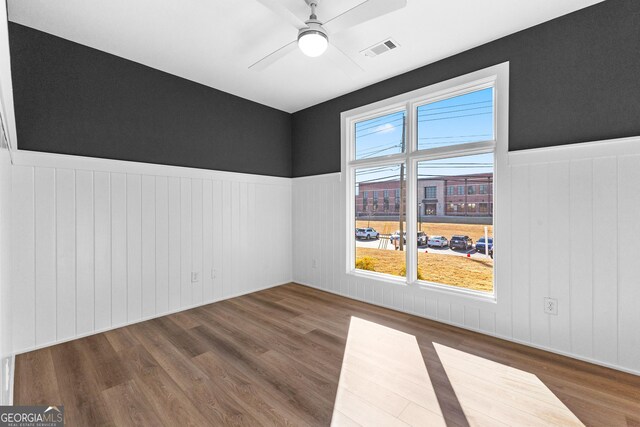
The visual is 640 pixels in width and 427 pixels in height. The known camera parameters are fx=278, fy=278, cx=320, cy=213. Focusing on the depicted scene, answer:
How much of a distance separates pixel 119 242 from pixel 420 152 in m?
3.47

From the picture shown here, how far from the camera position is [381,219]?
147 inches

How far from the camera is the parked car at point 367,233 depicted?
12.5 ft

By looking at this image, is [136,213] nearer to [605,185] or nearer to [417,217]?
[417,217]

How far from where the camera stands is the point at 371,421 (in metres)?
1.62

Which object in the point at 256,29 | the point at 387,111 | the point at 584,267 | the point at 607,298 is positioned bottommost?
the point at 607,298

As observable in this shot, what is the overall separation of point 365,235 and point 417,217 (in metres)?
0.83

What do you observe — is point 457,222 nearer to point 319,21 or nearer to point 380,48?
point 380,48

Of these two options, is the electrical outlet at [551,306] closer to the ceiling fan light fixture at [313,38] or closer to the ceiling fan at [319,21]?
the ceiling fan at [319,21]

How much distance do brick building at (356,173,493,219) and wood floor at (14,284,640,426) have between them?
1.25 m

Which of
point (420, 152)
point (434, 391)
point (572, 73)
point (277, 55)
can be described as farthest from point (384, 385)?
point (572, 73)

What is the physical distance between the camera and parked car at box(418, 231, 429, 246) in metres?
3.28

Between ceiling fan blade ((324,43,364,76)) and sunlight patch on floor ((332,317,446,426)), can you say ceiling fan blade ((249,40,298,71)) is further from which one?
sunlight patch on floor ((332,317,446,426))

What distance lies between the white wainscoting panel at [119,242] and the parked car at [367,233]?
1.50m

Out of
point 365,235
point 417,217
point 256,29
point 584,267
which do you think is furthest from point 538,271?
point 256,29
